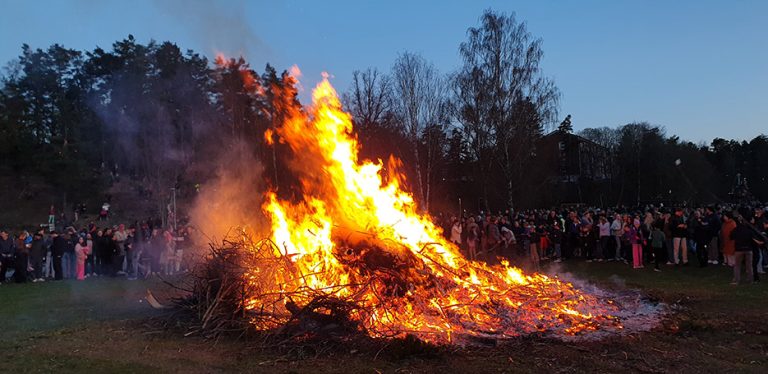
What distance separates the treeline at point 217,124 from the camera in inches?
975

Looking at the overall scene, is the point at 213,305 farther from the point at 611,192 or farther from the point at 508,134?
the point at 611,192

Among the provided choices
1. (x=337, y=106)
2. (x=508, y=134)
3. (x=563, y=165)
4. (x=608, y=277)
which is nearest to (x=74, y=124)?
(x=508, y=134)

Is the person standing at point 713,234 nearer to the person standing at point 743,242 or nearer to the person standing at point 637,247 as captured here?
the person standing at point 637,247

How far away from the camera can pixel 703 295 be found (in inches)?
396

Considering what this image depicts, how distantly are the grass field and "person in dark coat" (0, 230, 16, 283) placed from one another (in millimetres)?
6897

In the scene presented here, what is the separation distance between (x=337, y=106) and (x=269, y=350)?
5522 mm

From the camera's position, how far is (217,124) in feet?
81.0

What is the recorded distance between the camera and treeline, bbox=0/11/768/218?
81.3ft

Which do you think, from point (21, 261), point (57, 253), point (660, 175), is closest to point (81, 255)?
point (57, 253)

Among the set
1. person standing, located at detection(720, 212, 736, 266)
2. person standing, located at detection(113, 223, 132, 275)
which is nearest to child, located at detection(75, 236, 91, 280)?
person standing, located at detection(113, 223, 132, 275)

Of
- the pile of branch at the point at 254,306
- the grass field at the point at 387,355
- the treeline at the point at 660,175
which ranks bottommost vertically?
the grass field at the point at 387,355

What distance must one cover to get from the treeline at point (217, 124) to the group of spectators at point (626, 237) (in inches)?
301

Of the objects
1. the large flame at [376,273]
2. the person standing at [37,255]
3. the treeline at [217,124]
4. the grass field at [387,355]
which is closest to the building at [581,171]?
the treeline at [217,124]

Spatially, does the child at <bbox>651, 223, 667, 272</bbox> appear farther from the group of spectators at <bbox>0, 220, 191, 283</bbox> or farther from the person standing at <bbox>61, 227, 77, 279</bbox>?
the person standing at <bbox>61, 227, 77, 279</bbox>
